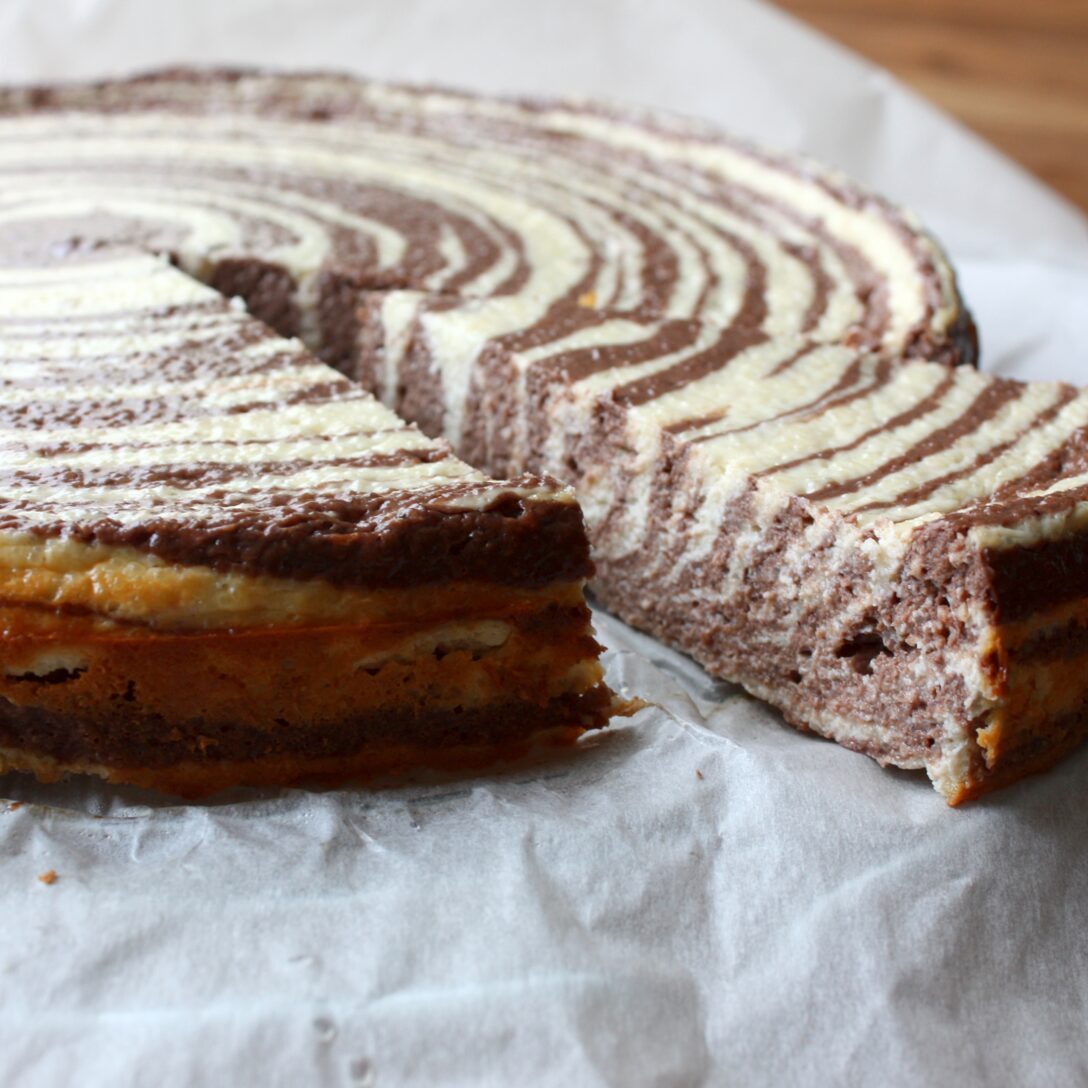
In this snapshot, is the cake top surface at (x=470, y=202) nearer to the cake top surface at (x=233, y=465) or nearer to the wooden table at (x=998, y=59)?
the cake top surface at (x=233, y=465)

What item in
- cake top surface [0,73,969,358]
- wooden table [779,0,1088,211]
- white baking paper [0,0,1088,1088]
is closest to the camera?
white baking paper [0,0,1088,1088]

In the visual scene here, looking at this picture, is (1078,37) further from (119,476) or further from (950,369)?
(119,476)

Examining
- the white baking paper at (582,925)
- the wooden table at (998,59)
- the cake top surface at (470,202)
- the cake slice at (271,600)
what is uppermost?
the wooden table at (998,59)

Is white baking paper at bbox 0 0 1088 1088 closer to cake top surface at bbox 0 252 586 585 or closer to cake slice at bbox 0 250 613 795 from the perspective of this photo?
cake slice at bbox 0 250 613 795

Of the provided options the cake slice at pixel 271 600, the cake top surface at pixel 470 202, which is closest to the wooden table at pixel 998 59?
the cake top surface at pixel 470 202

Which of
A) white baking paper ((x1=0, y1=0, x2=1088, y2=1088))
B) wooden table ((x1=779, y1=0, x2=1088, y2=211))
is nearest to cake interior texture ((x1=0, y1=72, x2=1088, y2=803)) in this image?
white baking paper ((x1=0, y1=0, x2=1088, y2=1088))

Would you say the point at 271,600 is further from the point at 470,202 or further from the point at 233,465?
the point at 470,202
